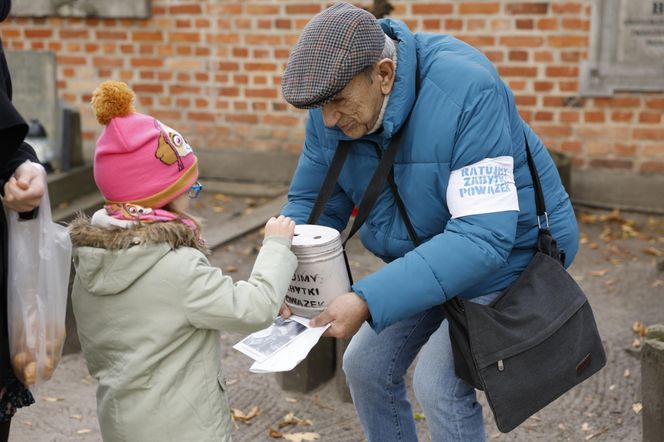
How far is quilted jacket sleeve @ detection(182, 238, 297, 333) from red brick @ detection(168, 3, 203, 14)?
5.43 meters

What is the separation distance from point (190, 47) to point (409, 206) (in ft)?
17.6

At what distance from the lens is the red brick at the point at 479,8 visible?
21.9 feet

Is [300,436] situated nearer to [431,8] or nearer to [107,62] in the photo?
[431,8]

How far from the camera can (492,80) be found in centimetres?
255

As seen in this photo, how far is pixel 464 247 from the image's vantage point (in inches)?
97.0

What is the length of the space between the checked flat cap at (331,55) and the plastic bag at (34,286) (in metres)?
0.76

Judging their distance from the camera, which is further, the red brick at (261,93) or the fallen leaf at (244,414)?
the red brick at (261,93)

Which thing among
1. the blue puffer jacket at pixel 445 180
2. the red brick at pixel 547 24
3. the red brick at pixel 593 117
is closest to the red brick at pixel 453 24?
the red brick at pixel 547 24

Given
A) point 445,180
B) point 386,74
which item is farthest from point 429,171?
point 386,74

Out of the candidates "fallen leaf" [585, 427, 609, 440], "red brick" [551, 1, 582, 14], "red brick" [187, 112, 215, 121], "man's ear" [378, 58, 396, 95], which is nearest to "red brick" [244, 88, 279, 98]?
"red brick" [187, 112, 215, 121]

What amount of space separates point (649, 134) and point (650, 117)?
0.40 ft

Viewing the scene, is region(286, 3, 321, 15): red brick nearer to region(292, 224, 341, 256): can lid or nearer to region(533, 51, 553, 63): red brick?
region(533, 51, 553, 63): red brick

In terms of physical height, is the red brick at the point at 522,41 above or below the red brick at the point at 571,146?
above

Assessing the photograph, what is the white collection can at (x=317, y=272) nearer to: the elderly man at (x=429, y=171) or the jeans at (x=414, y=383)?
the elderly man at (x=429, y=171)
